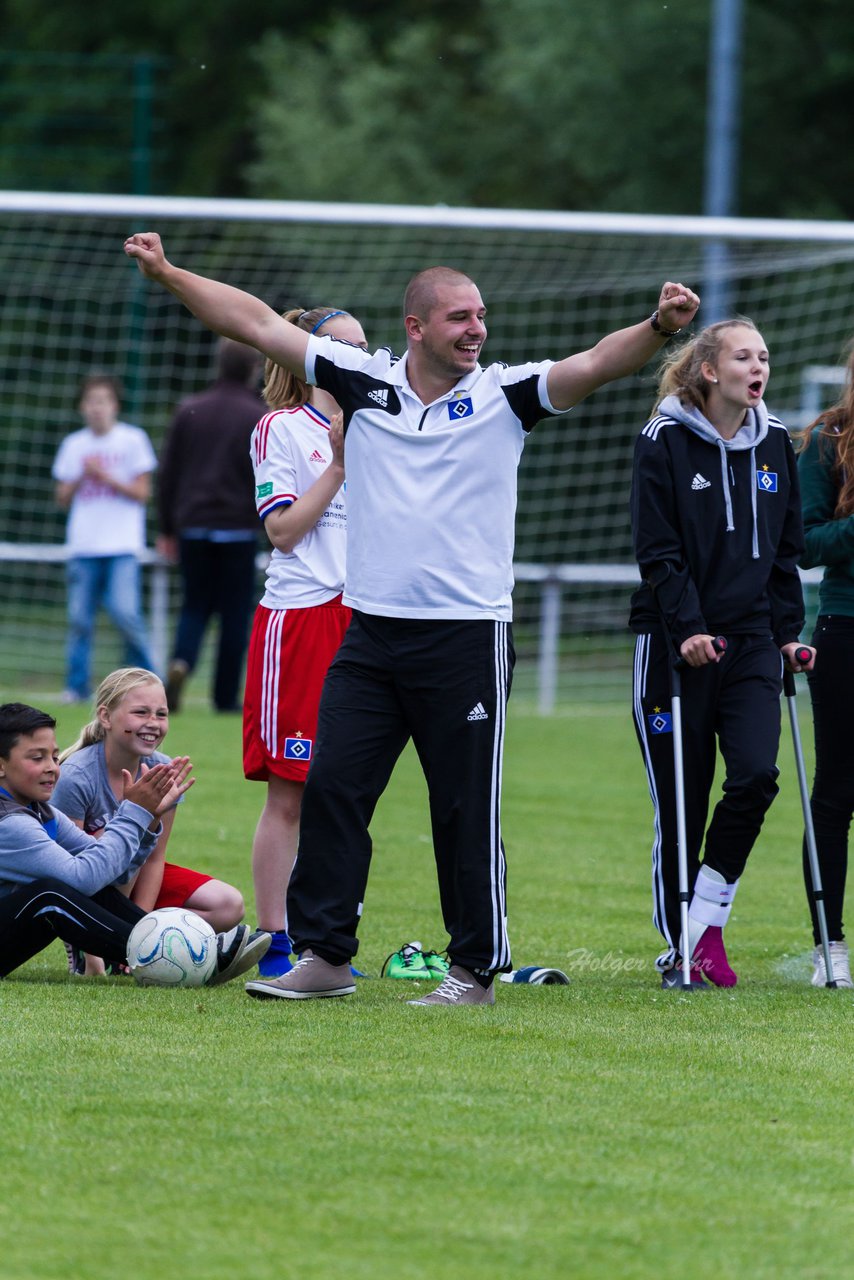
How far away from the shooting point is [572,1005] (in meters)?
5.76

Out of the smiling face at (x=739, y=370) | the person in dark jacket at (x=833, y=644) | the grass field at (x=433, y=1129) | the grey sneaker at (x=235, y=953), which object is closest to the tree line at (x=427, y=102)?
the person in dark jacket at (x=833, y=644)

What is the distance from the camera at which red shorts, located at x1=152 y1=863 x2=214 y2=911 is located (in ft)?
21.1

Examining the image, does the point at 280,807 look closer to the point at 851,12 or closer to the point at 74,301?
the point at 74,301

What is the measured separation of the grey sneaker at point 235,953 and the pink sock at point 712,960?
137 cm

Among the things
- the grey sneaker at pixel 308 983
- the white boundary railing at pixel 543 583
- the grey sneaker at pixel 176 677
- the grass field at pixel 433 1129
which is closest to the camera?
the grass field at pixel 433 1129

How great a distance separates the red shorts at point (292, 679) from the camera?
637cm

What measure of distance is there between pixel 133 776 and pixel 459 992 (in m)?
1.38

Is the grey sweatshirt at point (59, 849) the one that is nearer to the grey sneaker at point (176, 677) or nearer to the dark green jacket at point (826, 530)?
the dark green jacket at point (826, 530)

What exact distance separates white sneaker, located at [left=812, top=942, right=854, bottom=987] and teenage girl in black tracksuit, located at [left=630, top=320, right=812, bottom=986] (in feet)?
1.12

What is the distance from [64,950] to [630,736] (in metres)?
8.64

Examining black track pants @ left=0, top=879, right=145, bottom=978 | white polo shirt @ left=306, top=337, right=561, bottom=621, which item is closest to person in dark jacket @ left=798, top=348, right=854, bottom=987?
white polo shirt @ left=306, top=337, right=561, bottom=621

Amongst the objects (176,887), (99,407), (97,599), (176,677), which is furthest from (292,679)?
(97,599)

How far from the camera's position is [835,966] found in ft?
21.0

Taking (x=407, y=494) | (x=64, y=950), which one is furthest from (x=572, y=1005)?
(x=64, y=950)
